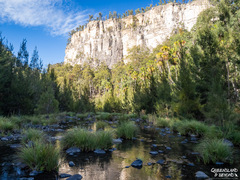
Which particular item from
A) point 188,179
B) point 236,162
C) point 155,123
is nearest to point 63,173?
point 188,179

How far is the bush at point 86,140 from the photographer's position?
5500 millimetres

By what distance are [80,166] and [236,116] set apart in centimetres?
791

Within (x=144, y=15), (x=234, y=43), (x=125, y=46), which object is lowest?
(x=234, y=43)

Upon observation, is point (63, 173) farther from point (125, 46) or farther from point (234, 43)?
point (125, 46)

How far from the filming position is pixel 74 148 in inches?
213

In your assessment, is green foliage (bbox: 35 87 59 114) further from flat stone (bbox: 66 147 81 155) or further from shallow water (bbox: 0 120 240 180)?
flat stone (bbox: 66 147 81 155)

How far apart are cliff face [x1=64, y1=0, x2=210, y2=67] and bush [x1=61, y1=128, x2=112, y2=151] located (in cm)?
8788

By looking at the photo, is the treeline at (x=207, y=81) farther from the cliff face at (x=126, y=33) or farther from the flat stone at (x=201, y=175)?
the cliff face at (x=126, y=33)

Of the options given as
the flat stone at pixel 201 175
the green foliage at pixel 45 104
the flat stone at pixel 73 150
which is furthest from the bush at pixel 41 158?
the green foliage at pixel 45 104

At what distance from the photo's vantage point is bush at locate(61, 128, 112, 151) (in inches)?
217

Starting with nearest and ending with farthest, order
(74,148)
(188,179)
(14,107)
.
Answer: (188,179)
(74,148)
(14,107)

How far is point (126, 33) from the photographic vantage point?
336ft

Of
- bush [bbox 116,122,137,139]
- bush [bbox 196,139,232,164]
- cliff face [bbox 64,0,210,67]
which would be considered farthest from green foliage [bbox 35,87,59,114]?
cliff face [bbox 64,0,210,67]

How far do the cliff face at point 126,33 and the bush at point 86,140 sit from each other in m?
87.9
